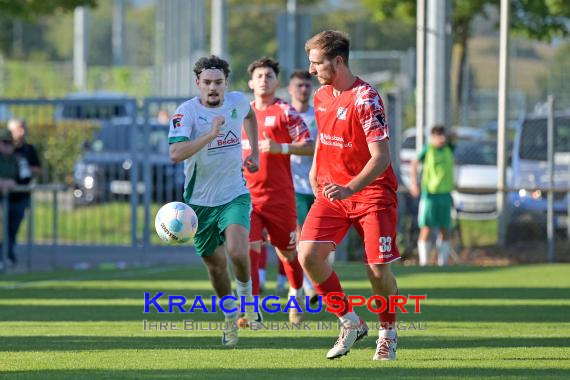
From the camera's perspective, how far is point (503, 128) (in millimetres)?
21484

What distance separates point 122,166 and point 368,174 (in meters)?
12.2

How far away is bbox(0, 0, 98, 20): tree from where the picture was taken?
24.5 metres

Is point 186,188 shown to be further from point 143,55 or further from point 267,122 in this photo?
point 143,55

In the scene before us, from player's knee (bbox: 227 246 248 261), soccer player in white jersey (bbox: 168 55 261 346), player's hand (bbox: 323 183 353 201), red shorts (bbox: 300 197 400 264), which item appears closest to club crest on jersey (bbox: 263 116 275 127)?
soccer player in white jersey (bbox: 168 55 261 346)

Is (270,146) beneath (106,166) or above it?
above

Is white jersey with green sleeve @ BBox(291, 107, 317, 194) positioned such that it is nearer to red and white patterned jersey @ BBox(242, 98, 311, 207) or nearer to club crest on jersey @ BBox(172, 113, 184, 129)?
red and white patterned jersey @ BBox(242, 98, 311, 207)

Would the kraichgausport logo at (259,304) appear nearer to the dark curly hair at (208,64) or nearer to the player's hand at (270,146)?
the player's hand at (270,146)

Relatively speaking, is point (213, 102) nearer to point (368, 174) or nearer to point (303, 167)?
point (368, 174)

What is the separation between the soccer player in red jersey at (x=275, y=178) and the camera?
1245 cm

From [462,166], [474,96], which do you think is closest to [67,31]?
[474,96]

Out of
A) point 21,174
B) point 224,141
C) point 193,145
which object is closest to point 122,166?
point 21,174

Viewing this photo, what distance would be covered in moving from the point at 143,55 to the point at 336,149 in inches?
3429

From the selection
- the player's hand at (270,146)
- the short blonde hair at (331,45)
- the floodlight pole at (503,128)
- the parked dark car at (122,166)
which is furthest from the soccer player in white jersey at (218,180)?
the floodlight pole at (503,128)

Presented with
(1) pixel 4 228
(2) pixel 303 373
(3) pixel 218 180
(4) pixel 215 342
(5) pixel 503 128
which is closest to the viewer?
(2) pixel 303 373
